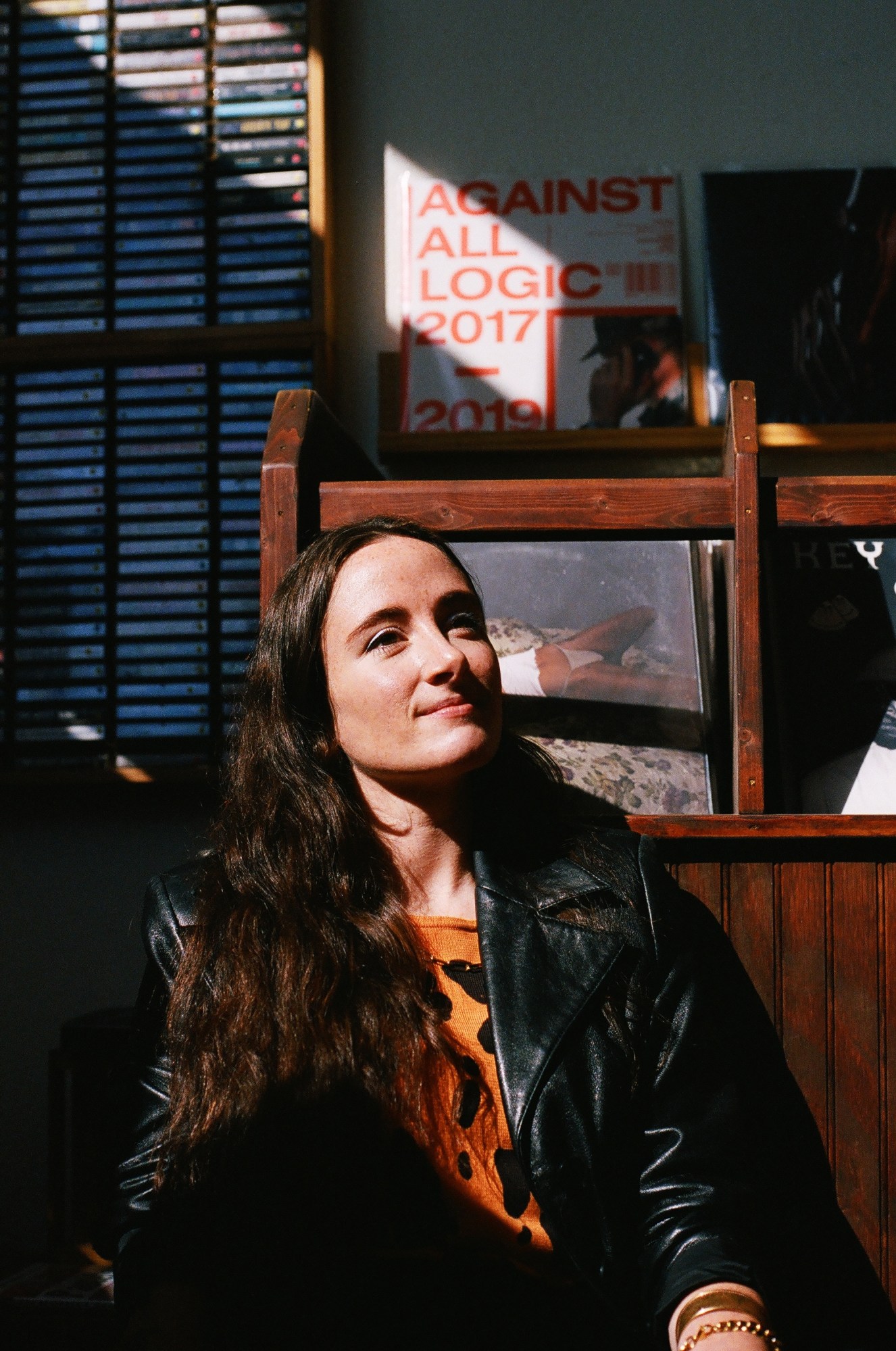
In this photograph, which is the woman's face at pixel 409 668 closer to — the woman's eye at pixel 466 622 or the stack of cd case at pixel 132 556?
the woman's eye at pixel 466 622

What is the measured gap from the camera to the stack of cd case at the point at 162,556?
2682mm

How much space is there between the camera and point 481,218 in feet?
9.05

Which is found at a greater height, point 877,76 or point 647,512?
point 877,76

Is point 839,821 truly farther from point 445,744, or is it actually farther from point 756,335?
point 756,335

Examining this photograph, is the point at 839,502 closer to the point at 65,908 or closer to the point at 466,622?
the point at 466,622

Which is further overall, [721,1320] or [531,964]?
[531,964]

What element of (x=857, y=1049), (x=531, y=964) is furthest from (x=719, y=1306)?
(x=857, y=1049)

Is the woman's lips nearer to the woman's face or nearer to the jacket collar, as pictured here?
the woman's face

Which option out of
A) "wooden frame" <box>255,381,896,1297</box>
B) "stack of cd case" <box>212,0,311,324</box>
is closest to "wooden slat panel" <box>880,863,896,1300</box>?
"wooden frame" <box>255,381,896,1297</box>

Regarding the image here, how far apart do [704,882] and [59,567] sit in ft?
6.03

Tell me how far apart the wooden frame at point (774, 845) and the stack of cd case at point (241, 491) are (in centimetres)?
107

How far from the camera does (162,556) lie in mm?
2713

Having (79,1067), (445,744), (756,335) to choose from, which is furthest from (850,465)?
(79,1067)

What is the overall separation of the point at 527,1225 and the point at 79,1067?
1.32 meters
